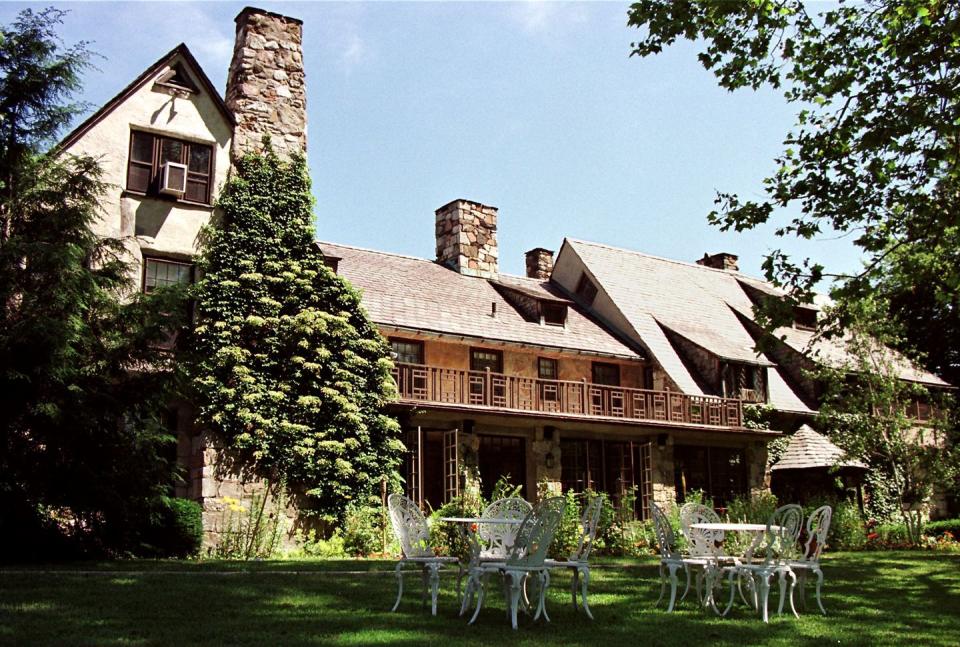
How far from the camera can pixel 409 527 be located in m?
10.1

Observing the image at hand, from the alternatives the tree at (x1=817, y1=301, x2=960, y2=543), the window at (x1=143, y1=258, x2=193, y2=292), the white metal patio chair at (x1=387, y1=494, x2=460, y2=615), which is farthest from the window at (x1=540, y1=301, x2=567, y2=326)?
the white metal patio chair at (x1=387, y1=494, x2=460, y2=615)

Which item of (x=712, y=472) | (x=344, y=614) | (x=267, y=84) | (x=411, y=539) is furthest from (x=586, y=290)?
(x=344, y=614)

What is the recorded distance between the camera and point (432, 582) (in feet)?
31.4

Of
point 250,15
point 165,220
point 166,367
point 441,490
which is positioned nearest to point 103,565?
point 166,367

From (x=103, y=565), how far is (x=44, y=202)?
5.70m

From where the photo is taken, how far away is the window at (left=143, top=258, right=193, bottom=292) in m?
19.1

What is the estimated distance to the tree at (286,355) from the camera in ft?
61.5

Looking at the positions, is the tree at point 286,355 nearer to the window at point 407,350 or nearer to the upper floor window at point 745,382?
the window at point 407,350

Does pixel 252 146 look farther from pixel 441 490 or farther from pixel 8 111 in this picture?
pixel 441 490

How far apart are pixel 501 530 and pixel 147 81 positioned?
1340cm

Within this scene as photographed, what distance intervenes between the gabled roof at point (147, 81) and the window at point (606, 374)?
11.5m

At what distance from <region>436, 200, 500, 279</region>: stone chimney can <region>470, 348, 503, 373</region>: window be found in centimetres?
383

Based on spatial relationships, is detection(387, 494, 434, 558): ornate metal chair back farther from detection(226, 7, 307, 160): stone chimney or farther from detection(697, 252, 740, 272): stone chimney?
detection(697, 252, 740, 272): stone chimney

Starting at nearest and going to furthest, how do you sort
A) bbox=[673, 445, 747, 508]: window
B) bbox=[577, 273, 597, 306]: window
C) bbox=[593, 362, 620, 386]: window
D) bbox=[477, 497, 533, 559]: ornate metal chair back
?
bbox=[477, 497, 533, 559]: ornate metal chair back < bbox=[673, 445, 747, 508]: window < bbox=[593, 362, 620, 386]: window < bbox=[577, 273, 597, 306]: window
